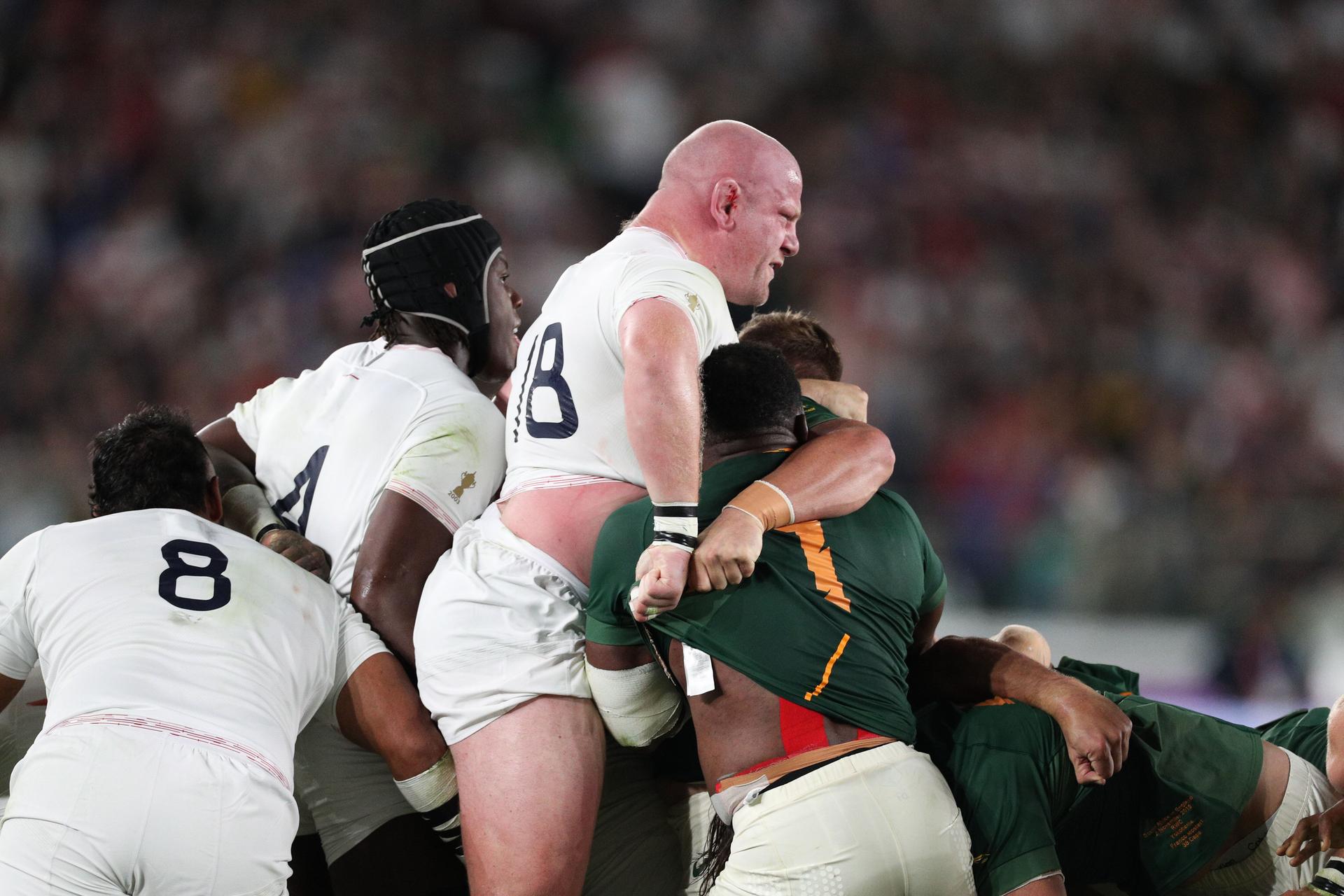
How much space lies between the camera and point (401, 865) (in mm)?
3352

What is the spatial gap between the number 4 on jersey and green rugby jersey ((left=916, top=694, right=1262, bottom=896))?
1.73 m

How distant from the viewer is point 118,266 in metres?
8.86

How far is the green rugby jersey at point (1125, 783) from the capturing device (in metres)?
2.89

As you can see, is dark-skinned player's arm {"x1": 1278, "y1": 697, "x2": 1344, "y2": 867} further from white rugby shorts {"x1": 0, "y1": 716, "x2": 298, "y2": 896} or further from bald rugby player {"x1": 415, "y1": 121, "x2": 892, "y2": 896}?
white rugby shorts {"x1": 0, "y1": 716, "x2": 298, "y2": 896}

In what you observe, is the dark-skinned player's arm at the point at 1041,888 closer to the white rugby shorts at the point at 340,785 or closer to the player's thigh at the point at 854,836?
the player's thigh at the point at 854,836

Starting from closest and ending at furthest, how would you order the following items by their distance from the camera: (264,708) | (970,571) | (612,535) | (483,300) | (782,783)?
1. (782,783)
2. (612,535)
3. (264,708)
4. (483,300)
5. (970,571)

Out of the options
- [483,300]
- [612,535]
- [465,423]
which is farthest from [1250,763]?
[483,300]

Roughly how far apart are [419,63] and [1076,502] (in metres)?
5.89

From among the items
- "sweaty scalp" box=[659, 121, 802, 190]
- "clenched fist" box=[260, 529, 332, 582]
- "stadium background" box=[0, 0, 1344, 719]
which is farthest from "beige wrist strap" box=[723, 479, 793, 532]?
"stadium background" box=[0, 0, 1344, 719]

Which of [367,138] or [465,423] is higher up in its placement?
[367,138]

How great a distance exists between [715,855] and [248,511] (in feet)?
5.32

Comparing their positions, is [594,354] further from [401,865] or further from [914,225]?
[914,225]

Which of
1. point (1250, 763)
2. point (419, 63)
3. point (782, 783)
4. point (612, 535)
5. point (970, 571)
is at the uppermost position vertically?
point (419, 63)

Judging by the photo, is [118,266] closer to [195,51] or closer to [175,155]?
[175,155]
